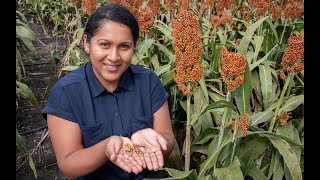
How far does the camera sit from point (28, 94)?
2244 mm

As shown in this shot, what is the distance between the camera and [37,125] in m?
2.65

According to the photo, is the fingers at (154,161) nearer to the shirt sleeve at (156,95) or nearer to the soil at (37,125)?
A: the shirt sleeve at (156,95)

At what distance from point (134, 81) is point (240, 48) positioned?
104cm

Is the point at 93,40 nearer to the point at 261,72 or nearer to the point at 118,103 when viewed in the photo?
the point at 118,103

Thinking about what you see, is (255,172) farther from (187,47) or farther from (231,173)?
(187,47)

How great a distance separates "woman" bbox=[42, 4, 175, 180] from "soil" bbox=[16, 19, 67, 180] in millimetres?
812

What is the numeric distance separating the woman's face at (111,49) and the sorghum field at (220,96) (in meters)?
0.20

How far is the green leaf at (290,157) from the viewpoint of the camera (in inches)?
60.9

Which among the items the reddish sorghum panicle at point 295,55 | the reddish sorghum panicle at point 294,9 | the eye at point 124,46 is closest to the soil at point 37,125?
the eye at point 124,46

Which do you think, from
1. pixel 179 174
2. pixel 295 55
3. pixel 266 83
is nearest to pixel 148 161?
pixel 179 174

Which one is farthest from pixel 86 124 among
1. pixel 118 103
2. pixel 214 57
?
pixel 214 57

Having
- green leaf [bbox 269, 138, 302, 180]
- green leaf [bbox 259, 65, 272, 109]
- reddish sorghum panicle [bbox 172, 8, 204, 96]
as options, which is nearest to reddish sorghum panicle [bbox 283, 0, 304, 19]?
green leaf [bbox 259, 65, 272, 109]

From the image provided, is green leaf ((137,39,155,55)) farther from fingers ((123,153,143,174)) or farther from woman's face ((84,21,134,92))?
fingers ((123,153,143,174))

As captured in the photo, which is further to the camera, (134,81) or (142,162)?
(134,81)
